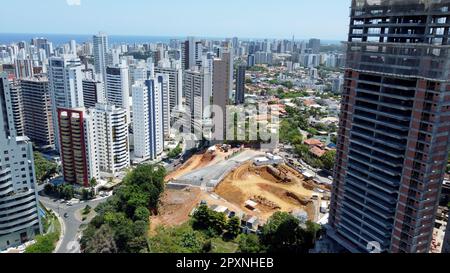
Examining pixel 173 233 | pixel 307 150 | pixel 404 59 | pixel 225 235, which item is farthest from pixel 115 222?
pixel 307 150

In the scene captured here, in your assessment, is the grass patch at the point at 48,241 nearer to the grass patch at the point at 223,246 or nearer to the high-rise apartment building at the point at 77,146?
the high-rise apartment building at the point at 77,146

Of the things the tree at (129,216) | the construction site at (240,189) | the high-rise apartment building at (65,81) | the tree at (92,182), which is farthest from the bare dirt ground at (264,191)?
the high-rise apartment building at (65,81)

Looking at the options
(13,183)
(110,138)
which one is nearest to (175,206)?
(110,138)

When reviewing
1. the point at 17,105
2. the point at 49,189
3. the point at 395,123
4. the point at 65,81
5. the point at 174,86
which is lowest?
the point at 49,189

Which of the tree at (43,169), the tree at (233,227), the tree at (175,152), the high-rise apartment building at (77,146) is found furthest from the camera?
the tree at (175,152)

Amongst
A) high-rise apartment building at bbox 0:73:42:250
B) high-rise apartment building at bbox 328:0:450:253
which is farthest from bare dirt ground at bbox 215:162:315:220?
high-rise apartment building at bbox 0:73:42:250

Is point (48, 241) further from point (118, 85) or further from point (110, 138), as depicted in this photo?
point (118, 85)
